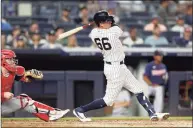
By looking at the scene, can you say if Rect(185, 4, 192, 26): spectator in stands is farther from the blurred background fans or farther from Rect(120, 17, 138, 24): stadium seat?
Rect(120, 17, 138, 24): stadium seat

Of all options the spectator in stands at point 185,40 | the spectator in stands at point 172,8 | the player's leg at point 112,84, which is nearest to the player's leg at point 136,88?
the player's leg at point 112,84

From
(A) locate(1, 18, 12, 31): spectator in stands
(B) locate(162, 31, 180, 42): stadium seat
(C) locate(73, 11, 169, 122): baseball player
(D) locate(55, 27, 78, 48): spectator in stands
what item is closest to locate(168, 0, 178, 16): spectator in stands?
(B) locate(162, 31, 180, 42): stadium seat

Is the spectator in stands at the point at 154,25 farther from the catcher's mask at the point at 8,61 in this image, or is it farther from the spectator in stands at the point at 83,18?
the catcher's mask at the point at 8,61

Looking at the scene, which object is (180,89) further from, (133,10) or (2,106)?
(2,106)

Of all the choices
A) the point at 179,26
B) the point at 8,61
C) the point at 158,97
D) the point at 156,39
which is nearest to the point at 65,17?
the point at 156,39

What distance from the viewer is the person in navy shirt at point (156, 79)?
490 inches

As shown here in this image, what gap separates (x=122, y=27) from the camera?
577 inches

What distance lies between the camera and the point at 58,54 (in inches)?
502

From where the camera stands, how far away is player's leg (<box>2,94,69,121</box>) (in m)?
8.87

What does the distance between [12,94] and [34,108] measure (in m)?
0.59

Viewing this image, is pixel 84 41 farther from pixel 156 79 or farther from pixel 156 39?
pixel 156 79

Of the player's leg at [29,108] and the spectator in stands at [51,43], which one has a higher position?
the spectator in stands at [51,43]

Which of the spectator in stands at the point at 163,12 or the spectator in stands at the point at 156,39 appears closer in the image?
the spectator in stands at the point at 156,39

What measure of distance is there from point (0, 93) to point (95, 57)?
4.69m
